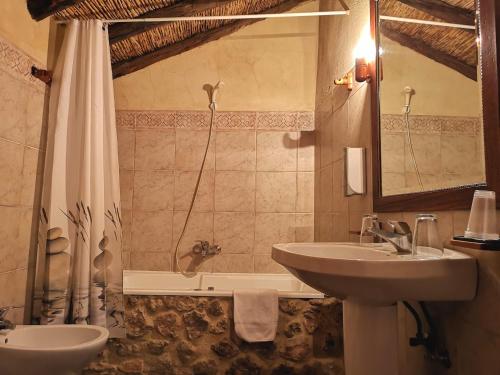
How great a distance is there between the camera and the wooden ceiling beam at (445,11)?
101cm

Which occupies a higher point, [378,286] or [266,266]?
[378,286]

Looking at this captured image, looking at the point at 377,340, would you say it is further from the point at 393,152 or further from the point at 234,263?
the point at 234,263

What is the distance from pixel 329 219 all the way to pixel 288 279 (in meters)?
0.60

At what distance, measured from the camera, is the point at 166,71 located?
2812 mm

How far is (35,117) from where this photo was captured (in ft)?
5.85

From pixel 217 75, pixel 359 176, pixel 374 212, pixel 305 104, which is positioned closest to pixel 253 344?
pixel 374 212

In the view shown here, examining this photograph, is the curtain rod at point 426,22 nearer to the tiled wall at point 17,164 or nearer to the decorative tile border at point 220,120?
the decorative tile border at point 220,120

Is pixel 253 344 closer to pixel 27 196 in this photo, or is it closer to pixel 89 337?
pixel 89 337

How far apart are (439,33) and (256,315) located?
4.92ft

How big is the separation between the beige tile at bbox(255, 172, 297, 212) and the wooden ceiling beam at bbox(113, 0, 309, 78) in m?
1.22

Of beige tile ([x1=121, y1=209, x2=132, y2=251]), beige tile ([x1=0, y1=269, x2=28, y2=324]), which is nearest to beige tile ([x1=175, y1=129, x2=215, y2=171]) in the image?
beige tile ([x1=121, y1=209, x2=132, y2=251])

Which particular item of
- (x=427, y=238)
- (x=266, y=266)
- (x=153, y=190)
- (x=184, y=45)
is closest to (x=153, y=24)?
(x=184, y=45)

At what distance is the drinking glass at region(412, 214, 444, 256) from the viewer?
0.98 meters

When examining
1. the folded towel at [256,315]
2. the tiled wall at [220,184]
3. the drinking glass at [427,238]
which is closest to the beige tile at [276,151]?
the tiled wall at [220,184]
